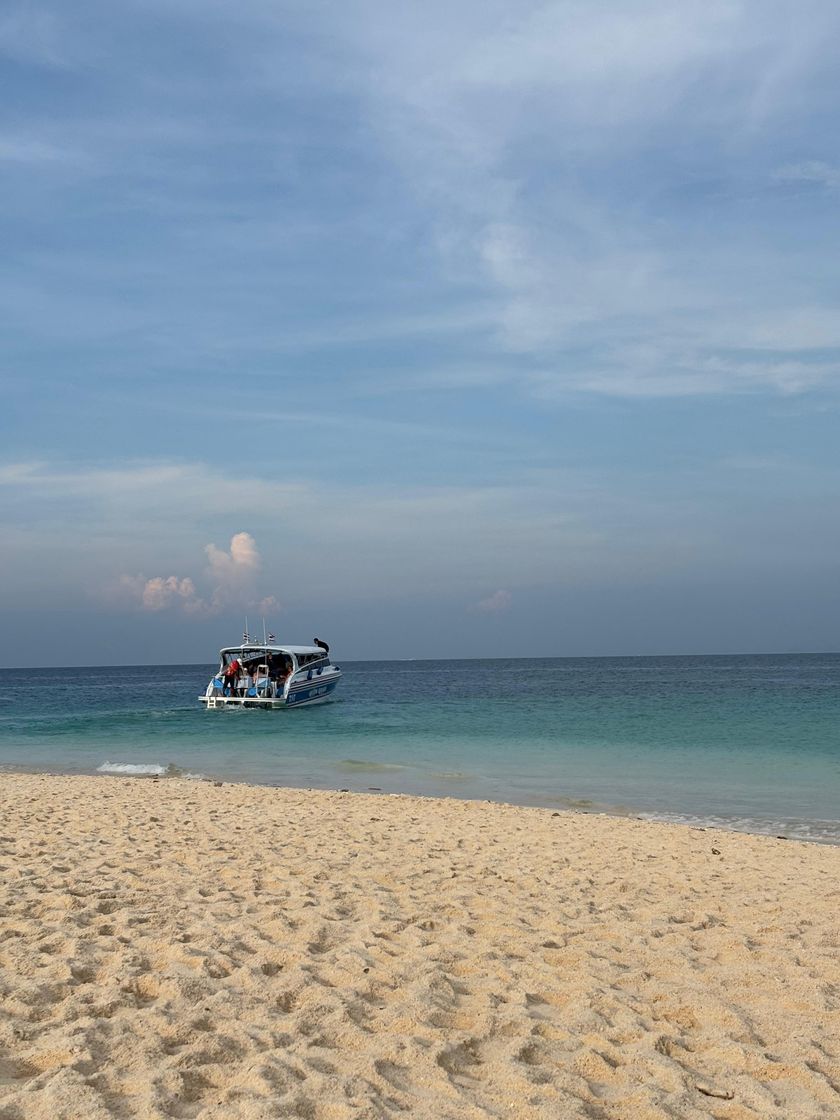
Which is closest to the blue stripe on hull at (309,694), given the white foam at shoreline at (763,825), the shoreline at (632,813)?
the shoreline at (632,813)

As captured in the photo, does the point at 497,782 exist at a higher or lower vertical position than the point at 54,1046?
lower

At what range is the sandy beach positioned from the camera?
3.76 m

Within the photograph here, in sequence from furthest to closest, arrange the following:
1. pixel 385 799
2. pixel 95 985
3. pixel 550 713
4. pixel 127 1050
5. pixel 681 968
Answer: pixel 550 713
pixel 385 799
pixel 681 968
pixel 95 985
pixel 127 1050

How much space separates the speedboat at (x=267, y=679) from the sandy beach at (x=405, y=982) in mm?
28332

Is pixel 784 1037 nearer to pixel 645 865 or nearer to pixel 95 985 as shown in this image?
pixel 95 985

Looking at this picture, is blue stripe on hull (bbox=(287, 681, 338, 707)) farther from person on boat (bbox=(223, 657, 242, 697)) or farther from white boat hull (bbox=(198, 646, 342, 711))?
person on boat (bbox=(223, 657, 242, 697))

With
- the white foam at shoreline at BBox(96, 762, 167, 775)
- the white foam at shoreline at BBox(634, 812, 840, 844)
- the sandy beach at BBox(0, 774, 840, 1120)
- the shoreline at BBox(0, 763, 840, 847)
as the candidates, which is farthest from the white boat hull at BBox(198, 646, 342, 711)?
the sandy beach at BBox(0, 774, 840, 1120)

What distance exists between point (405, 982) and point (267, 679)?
33.4 m

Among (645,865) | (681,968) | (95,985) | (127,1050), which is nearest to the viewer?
(127,1050)

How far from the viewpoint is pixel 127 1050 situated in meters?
3.97

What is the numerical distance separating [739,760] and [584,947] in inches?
667

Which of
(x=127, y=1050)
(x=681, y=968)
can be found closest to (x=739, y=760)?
(x=681, y=968)

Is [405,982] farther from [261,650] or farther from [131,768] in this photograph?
[261,650]

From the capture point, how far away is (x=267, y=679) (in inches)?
1484
